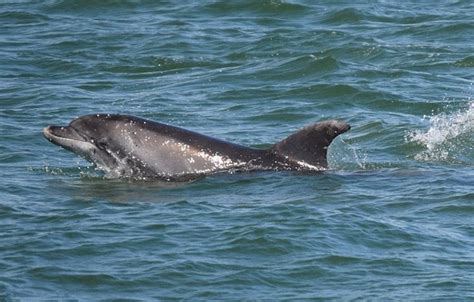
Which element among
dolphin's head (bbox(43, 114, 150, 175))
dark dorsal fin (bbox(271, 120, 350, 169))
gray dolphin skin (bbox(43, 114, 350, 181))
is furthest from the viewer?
dolphin's head (bbox(43, 114, 150, 175))

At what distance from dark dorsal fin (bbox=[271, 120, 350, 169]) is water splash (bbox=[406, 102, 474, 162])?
6.75 feet

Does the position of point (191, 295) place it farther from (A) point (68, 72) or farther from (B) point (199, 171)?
(A) point (68, 72)

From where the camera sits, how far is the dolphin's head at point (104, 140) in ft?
50.4

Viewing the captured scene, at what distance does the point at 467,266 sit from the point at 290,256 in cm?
160

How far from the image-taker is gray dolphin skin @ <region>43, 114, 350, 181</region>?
1517cm

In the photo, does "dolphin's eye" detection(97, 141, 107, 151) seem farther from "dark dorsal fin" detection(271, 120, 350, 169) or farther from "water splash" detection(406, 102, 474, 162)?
"water splash" detection(406, 102, 474, 162)

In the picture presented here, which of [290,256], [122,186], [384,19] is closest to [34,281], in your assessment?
[290,256]

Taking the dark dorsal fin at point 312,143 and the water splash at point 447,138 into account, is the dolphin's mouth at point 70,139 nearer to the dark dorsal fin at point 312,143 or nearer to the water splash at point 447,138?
the dark dorsal fin at point 312,143

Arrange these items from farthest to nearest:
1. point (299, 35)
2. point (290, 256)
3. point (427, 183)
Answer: point (299, 35), point (427, 183), point (290, 256)

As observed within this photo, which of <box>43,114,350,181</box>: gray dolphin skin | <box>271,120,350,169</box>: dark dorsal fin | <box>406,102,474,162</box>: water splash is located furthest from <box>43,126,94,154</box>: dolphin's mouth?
<box>406,102,474,162</box>: water splash

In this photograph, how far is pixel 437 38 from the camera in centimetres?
2384

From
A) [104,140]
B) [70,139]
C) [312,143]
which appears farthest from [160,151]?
[312,143]

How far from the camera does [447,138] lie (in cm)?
1741

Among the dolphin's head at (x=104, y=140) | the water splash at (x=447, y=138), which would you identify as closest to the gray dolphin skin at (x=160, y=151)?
the dolphin's head at (x=104, y=140)
